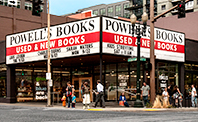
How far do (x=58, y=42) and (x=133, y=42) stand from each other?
5.72 m

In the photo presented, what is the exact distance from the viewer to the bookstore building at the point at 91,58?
22.6 meters

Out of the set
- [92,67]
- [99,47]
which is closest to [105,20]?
[99,47]

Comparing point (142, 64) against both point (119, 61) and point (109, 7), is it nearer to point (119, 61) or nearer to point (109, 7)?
point (119, 61)

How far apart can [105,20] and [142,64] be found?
6030mm

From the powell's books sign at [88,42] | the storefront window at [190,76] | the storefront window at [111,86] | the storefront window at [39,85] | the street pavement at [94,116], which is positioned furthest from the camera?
the storefront window at [39,85]

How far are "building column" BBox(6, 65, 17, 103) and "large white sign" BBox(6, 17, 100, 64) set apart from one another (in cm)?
80

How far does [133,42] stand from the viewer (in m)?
24.2

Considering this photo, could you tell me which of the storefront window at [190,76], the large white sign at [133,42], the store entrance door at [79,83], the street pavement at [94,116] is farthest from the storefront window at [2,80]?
the storefront window at [190,76]

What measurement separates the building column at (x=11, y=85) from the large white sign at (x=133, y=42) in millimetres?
11369

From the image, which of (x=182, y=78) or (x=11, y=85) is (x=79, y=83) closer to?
(x=11, y=85)

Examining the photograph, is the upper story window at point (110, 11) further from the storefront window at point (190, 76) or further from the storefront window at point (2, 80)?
the storefront window at point (2, 80)

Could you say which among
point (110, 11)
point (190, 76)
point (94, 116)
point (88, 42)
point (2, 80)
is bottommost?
point (94, 116)

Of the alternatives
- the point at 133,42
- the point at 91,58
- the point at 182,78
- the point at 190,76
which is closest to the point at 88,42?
the point at 91,58

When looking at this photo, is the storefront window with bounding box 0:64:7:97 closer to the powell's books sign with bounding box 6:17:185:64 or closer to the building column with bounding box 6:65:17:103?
the building column with bounding box 6:65:17:103
